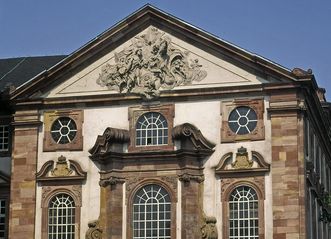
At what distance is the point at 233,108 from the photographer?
4622 cm

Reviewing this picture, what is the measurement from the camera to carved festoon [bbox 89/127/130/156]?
152ft

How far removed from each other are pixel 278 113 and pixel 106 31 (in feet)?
27.3

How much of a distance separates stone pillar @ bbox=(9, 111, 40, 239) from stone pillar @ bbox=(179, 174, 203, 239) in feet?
21.4

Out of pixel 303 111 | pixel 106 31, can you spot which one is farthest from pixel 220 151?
pixel 106 31

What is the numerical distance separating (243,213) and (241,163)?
2.02 metres

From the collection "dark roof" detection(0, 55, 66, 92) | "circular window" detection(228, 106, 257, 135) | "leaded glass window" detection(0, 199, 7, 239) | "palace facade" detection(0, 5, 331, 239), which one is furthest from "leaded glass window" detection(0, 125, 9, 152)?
"circular window" detection(228, 106, 257, 135)

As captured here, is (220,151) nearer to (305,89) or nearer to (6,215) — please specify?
(305,89)

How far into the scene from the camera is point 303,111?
45312mm

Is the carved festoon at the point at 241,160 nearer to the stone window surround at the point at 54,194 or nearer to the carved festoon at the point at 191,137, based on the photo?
the carved festoon at the point at 191,137

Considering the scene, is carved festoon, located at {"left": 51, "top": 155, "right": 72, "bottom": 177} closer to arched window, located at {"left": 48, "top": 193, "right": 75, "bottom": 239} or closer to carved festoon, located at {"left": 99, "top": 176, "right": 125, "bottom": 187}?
arched window, located at {"left": 48, "top": 193, "right": 75, "bottom": 239}

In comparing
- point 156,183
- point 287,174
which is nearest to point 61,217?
point 156,183

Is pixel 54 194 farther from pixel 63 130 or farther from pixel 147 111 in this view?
pixel 147 111

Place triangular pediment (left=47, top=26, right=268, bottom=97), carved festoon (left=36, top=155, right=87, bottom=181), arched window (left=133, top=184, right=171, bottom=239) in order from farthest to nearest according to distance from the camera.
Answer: carved festoon (left=36, top=155, right=87, bottom=181) < triangular pediment (left=47, top=26, right=268, bottom=97) < arched window (left=133, top=184, right=171, bottom=239)

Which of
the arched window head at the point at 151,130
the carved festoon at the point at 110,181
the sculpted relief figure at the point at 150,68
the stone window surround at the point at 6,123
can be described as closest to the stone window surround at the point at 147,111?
the arched window head at the point at 151,130
